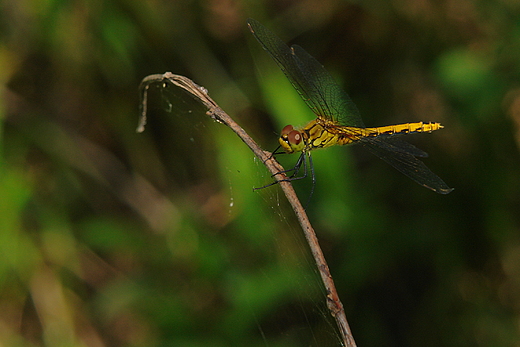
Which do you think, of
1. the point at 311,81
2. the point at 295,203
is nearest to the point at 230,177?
the point at 311,81

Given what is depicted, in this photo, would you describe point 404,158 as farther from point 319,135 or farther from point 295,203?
point 295,203

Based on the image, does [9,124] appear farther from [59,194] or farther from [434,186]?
[434,186]

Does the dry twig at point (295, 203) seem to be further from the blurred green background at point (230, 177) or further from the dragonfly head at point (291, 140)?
the blurred green background at point (230, 177)

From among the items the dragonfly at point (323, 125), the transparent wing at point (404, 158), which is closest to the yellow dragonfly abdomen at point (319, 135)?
the dragonfly at point (323, 125)

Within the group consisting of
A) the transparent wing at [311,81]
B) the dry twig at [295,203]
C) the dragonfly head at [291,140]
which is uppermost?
the transparent wing at [311,81]

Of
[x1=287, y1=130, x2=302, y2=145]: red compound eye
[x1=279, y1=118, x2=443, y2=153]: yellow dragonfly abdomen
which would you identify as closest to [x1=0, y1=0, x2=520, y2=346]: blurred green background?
[x1=279, y1=118, x2=443, y2=153]: yellow dragonfly abdomen

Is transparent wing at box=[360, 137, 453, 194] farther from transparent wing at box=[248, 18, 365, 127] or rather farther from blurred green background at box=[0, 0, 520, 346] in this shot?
blurred green background at box=[0, 0, 520, 346]

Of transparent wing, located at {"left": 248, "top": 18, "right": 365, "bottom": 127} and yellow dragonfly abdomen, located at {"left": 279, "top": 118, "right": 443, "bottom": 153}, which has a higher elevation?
transparent wing, located at {"left": 248, "top": 18, "right": 365, "bottom": 127}

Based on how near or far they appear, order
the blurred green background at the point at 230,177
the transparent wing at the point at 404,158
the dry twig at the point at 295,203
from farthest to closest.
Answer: the blurred green background at the point at 230,177, the transparent wing at the point at 404,158, the dry twig at the point at 295,203
